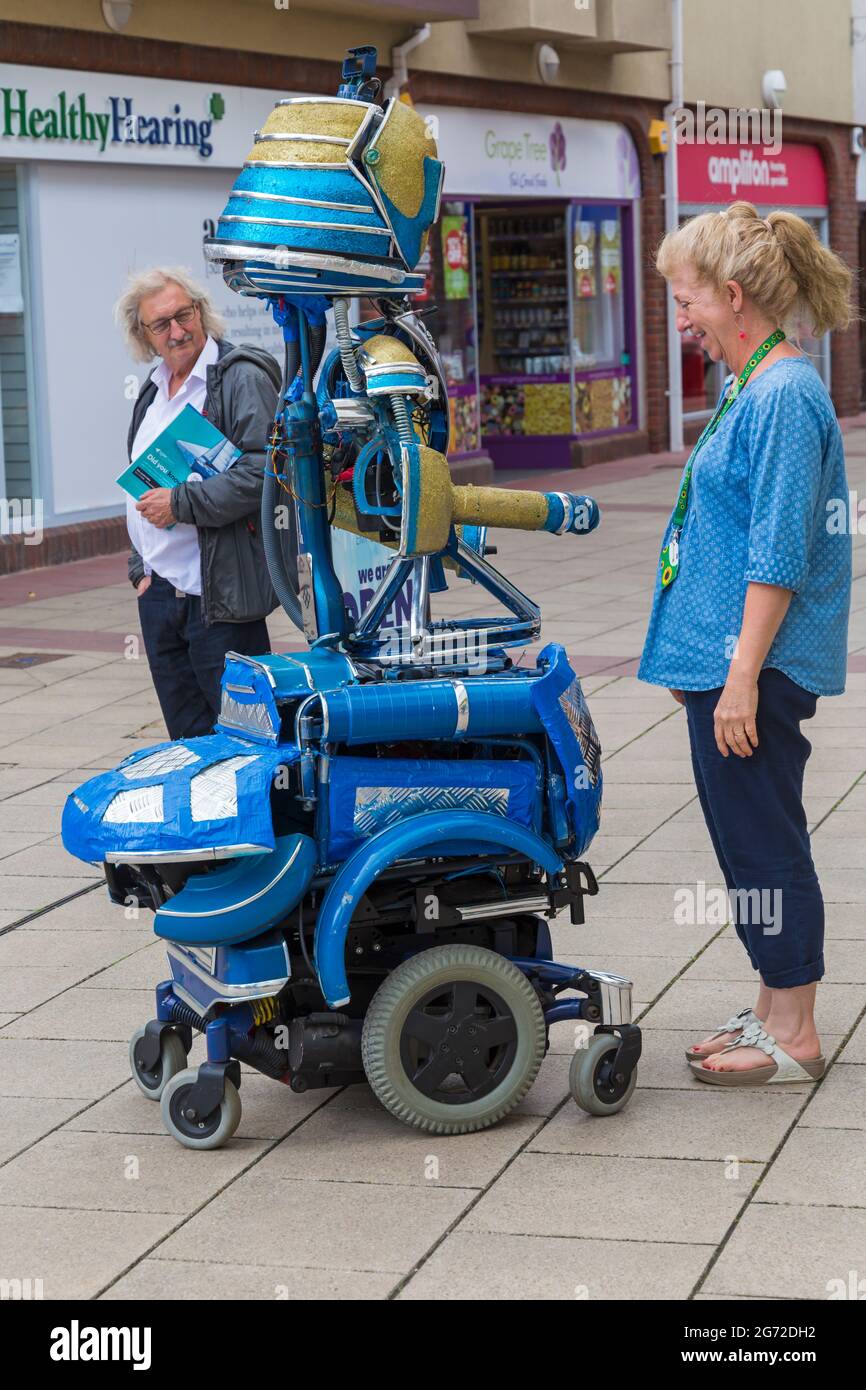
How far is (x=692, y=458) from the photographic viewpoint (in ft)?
14.2

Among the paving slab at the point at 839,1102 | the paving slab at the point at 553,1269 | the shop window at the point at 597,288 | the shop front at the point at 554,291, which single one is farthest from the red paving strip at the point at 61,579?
the paving slab at the point at 553,1269

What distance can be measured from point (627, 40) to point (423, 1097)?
58.5ft

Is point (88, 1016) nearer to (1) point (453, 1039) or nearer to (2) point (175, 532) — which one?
(1) point (453, 1039)

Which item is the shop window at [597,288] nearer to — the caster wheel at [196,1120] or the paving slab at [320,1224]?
the caster wheel at [196,1120]

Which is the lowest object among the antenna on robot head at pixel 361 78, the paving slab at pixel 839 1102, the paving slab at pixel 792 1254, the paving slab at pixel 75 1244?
the paving slab at pixel 75 1244

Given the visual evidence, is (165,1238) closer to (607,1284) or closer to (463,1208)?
(463,1208)

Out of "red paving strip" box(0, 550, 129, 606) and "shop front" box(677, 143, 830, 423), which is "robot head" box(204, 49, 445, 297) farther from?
"shop front" box(677, 143, 830, 423)

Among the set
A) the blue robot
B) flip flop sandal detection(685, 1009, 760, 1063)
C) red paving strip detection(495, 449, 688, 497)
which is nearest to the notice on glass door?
red paving strip detection(495, 449, 688, 497)

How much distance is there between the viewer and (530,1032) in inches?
164

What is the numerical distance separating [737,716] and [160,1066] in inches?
58.5

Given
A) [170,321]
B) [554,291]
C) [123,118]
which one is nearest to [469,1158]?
[170,321]

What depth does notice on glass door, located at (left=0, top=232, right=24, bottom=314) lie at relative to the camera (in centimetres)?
1404

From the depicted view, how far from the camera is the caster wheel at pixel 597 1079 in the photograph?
4.21m

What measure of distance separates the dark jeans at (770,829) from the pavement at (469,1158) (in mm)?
321
